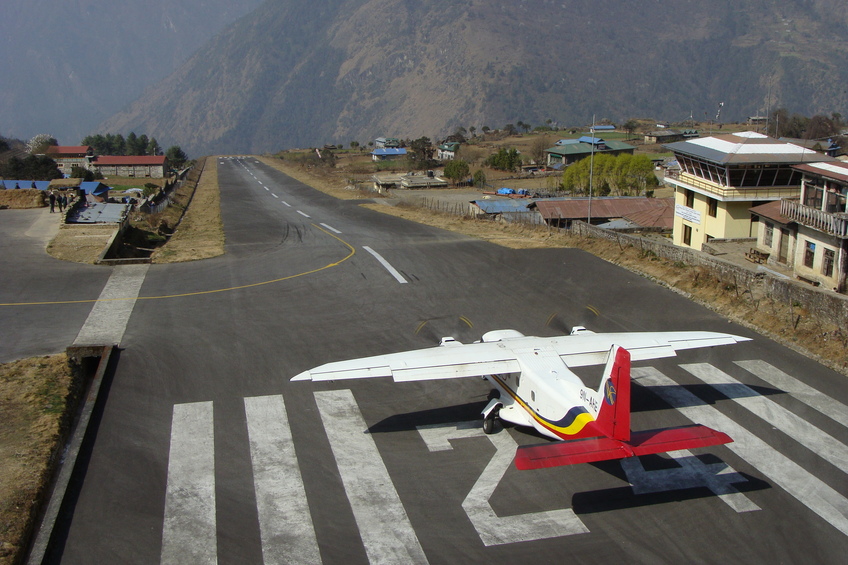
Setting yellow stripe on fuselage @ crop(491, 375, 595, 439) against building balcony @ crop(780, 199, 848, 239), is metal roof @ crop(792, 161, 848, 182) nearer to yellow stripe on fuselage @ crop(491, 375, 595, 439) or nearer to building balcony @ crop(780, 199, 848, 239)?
building balcony @ crop(780, 199, 848, 239)

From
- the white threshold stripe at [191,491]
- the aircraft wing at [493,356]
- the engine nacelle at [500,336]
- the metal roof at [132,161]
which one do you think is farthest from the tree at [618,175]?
the metal roof at [132,161]

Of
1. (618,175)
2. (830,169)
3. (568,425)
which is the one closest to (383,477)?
(568,425)

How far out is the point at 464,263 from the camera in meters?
49.0

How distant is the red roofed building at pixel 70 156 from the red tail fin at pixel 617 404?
16797 centimetres

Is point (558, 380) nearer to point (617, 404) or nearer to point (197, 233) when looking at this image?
point (617, 404)

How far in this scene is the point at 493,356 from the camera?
24.9 meters

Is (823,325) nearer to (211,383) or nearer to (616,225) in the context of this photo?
(211,383)

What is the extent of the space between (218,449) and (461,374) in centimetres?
922

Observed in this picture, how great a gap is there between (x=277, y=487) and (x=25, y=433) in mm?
10554

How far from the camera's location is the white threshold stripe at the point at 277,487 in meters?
19.0

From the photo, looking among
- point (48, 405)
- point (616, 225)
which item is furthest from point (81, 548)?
point (616, 225)

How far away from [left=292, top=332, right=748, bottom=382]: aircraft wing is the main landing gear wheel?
179 cm

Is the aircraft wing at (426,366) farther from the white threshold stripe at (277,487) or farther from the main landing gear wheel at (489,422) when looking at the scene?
the white threshold stripe at (277,487)

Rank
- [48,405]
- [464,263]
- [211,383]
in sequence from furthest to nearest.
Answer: [464,263], [211,383], [48,405]
